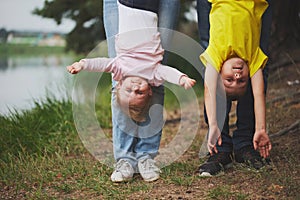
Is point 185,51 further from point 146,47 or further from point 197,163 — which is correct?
point 197,163

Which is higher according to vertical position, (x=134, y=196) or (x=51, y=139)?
(x=134, y=196)

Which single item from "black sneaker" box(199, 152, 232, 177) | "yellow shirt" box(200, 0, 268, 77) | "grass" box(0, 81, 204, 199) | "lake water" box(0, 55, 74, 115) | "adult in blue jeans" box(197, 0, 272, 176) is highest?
"yellow shirt" box(200, 0, 268, 77)

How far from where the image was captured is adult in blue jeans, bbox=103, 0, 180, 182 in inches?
99.7

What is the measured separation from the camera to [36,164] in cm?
306

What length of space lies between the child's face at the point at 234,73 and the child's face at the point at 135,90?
1.07ft

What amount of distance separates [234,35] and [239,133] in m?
0.66

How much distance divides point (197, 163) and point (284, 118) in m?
1.14

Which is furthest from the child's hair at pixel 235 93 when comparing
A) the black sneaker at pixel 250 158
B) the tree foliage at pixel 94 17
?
the tree foliage at pixel 94 17

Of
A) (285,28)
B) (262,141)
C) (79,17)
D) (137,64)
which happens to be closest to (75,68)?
(137,64)

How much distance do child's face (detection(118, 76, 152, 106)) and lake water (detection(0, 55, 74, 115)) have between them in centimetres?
169

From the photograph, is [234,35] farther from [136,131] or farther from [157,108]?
[136,131]

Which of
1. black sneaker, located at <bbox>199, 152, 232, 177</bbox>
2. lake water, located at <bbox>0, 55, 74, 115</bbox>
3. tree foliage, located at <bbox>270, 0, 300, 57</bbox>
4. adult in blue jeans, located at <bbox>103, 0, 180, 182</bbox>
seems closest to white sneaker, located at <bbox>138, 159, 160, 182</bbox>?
adult in blue jeans, located at <bbox>103, 0, 180, 182</bbox>

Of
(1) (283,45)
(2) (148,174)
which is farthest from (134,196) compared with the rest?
(1) (283,45)

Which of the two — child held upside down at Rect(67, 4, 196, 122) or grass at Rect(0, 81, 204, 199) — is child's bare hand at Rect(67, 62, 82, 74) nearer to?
child held upside down at Rect(67, 4, 196, 122)
